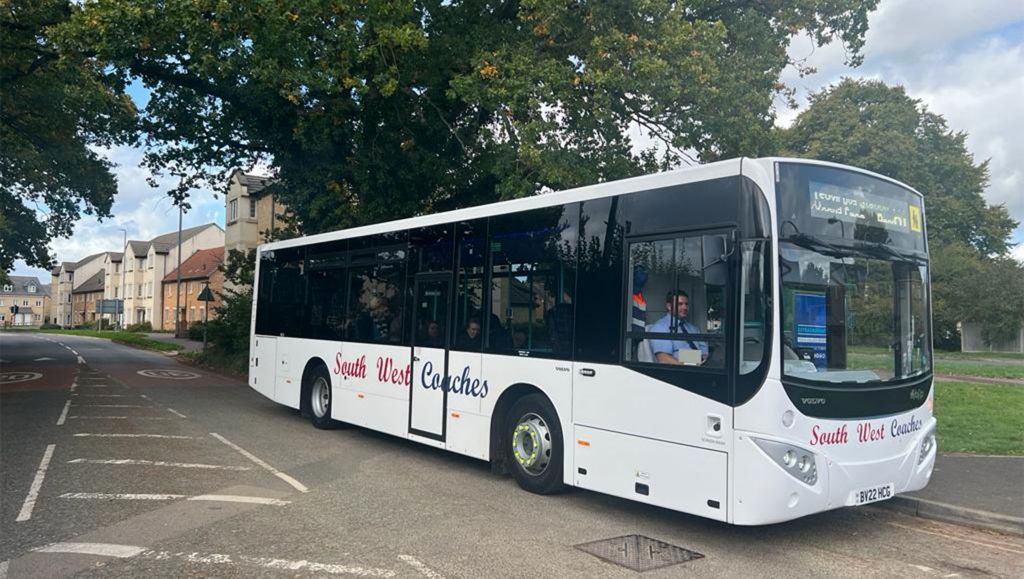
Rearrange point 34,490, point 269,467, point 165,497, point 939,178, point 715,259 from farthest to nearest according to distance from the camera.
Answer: point 939,178, point 269,467, point 34,490, point 165,497, point 715,259

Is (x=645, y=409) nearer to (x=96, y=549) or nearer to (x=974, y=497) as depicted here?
(x=974, y=497)

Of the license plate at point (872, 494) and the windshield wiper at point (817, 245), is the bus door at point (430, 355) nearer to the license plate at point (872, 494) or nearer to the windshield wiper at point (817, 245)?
the windshield wiper at point (817, 245)

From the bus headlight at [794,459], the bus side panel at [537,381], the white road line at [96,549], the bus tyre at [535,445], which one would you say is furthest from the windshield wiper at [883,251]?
the white road line at [96,549]

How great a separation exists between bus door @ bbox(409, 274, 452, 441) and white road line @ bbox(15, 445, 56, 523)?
4075mm

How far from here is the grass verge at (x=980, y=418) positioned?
9.96 metres

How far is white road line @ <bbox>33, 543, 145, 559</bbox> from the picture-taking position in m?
5.40

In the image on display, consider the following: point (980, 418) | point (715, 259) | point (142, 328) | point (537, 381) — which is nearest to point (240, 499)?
point (537, 381)

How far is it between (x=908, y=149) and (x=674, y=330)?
127ft

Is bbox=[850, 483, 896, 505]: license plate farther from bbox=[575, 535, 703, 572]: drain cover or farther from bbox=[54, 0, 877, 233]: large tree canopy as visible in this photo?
bbox=[54, 0, 877, 233]: large tree canopy

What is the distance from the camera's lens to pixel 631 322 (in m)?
6.54

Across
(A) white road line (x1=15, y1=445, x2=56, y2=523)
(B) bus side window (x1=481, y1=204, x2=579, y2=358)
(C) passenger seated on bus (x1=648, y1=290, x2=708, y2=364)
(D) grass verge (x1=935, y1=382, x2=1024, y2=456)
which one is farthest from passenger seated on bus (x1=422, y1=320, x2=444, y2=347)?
(D) grass verge (x1=935, y1=382, x2=1024, y2=456)

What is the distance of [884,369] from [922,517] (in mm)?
1902

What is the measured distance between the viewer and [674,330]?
242 inches

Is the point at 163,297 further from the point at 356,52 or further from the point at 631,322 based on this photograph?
the point at 631,322
